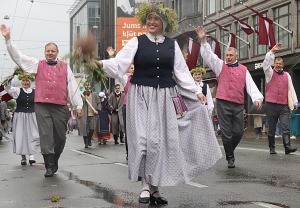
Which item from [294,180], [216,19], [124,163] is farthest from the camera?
[216,19]

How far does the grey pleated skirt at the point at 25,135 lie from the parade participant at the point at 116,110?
6.89 meters

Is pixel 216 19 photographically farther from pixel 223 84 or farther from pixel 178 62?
pixel 178 62

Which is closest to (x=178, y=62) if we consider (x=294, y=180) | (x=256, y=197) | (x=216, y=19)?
(x=256, y=197)

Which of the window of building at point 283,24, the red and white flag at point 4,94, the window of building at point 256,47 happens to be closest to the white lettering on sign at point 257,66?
the window of building at point 256,47

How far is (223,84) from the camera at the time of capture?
10289 mm

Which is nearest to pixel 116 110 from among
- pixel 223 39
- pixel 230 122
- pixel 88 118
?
pixel 88 118

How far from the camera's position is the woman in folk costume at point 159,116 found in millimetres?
6395

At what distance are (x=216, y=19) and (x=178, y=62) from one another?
126ft

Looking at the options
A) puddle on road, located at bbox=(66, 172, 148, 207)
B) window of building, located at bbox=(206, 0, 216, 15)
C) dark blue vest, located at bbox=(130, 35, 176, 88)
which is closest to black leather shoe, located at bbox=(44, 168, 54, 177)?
puddle on road, located at bbox=(66, 172, 148, 207)

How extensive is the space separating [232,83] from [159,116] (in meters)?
3.96

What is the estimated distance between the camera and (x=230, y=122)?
10.2 meters

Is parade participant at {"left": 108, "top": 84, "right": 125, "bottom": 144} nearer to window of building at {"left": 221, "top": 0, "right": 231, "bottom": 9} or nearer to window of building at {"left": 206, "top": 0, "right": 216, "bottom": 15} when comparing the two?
window of building at {"left": 221, "top": 0, "right": 231, "bottom": 9}

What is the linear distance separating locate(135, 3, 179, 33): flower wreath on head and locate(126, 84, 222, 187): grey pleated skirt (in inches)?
30.2

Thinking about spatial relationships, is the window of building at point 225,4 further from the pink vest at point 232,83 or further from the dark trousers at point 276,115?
the pink vest at point 232,83
